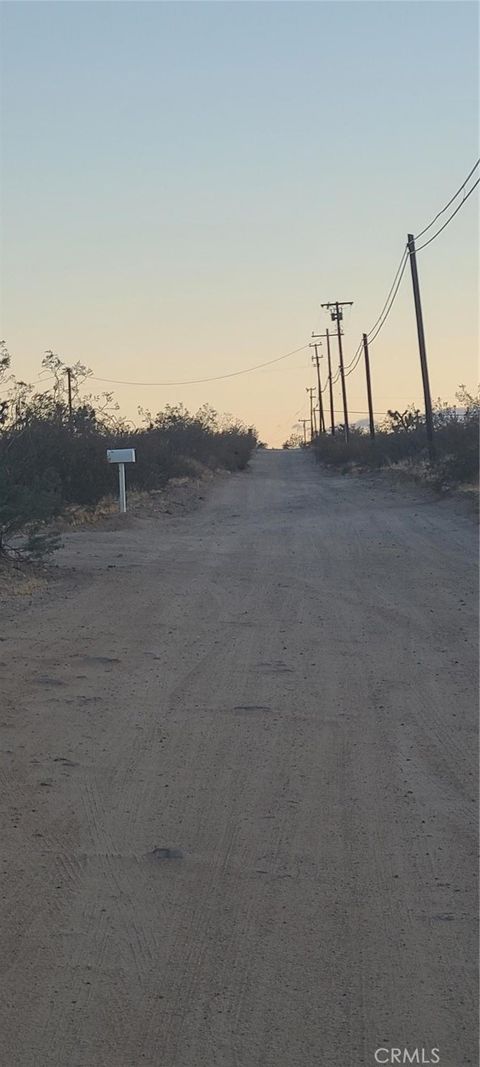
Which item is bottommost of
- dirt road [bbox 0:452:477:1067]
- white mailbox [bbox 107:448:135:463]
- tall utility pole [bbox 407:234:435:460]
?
dirt road [bbox 0:452:477:1067]

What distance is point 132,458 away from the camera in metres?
25.7

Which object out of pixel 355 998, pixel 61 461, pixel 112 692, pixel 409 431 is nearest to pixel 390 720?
pixel 112 692

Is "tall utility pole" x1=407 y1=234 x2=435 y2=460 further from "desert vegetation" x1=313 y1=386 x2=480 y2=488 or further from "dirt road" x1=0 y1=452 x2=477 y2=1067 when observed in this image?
"dirt road" x1=0 y1=452 x2=477 y2=1067

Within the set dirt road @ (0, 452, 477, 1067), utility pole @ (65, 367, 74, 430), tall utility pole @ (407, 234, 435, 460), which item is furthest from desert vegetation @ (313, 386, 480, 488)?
dirt road @ (0, 452, 477, 1067)

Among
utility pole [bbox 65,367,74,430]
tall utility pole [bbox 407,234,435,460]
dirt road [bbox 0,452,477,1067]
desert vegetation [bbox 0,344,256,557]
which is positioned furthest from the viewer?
tall utility pole [bbox 407,234,435,460]

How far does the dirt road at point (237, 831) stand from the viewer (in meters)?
4.71

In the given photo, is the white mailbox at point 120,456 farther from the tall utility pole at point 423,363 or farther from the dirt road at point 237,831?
the tall utility pole at point 423,363

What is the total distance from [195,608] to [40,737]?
227 inches

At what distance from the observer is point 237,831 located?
6.83m

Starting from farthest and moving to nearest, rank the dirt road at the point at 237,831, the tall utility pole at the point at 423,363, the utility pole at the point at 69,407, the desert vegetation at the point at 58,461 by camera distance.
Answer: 1. the tall utility pole at the point at 423,363
2. the utility pole at the point at 69,407
3. the desert vegetation at the point at 58,461
4. the dirt road at the point at 237,831

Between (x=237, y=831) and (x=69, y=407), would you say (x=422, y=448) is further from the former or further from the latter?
(x=237, y=831)

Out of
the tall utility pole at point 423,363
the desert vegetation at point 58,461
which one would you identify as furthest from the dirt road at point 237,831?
the tall utility pole at point 423,363

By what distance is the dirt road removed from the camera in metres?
4.71

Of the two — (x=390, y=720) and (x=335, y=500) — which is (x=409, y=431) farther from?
(x=390, y=720)
